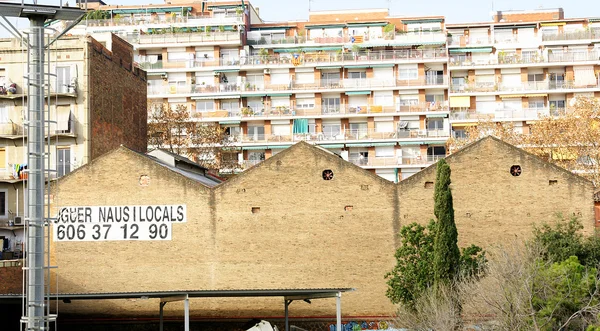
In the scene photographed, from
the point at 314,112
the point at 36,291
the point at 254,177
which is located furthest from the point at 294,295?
the point at 314,112

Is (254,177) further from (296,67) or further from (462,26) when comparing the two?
(462,26)

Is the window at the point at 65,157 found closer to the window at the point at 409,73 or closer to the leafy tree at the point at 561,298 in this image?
the leafy tree at the point at 561,298

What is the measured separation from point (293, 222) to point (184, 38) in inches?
1439

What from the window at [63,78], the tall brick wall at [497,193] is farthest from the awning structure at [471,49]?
the window at [63,78]

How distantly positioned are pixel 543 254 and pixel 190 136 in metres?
33.9

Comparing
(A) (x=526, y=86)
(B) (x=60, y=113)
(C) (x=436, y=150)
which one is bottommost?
(C) (x=436, y=150)

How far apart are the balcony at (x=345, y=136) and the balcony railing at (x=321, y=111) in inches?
62.0

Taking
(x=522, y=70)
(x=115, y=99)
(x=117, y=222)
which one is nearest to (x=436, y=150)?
(x=522, y=70)

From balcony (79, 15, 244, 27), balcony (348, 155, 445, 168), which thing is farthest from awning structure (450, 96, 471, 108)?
balcony (79, 15, 244, 27)

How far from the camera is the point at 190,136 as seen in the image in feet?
230

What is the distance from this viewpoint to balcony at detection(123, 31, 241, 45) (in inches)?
3167

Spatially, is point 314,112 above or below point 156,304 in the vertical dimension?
above

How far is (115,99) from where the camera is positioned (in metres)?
57.0

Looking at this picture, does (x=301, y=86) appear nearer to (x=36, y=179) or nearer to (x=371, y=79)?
(x=371, y=79)
